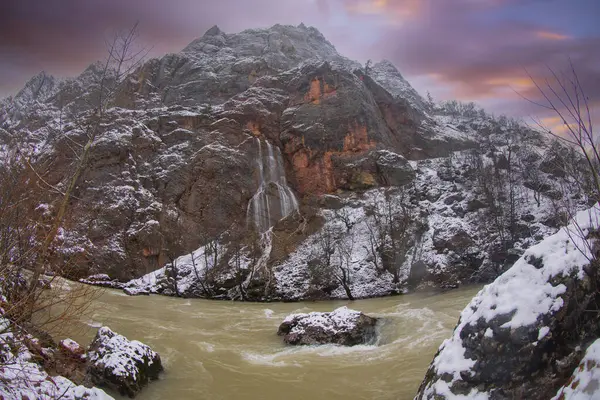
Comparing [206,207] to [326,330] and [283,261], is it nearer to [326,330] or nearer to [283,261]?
[283,261]

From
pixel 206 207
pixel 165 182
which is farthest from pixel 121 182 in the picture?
pixel 206 207

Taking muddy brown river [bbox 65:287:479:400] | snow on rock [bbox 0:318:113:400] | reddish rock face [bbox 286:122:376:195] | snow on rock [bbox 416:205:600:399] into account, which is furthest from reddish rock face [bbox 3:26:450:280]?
snow on rock [bbox 416:205:600:399]

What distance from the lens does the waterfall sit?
4791 cm

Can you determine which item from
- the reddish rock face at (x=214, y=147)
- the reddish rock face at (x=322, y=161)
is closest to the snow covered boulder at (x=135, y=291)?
the reddish rock face at (x=214, y=147)

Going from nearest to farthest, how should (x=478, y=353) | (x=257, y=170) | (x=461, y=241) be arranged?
(x=478, y=353) → (x=461, y=241) → (x=257, y=170)

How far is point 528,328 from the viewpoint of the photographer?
5328 millimetres

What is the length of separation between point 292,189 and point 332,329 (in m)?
39.0

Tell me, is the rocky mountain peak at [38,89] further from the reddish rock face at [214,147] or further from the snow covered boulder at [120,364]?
the snow covered boulder at [120,364]

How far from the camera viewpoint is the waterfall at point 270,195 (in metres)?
47.9

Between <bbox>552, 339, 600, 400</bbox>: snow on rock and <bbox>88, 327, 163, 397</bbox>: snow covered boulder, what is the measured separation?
8.90 m

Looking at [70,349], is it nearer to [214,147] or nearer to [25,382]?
[25,382]

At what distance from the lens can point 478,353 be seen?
5.71 meters

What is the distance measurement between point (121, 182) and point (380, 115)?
41744mm

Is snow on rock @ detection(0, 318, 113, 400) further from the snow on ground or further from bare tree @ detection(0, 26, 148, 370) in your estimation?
the snow on ground
